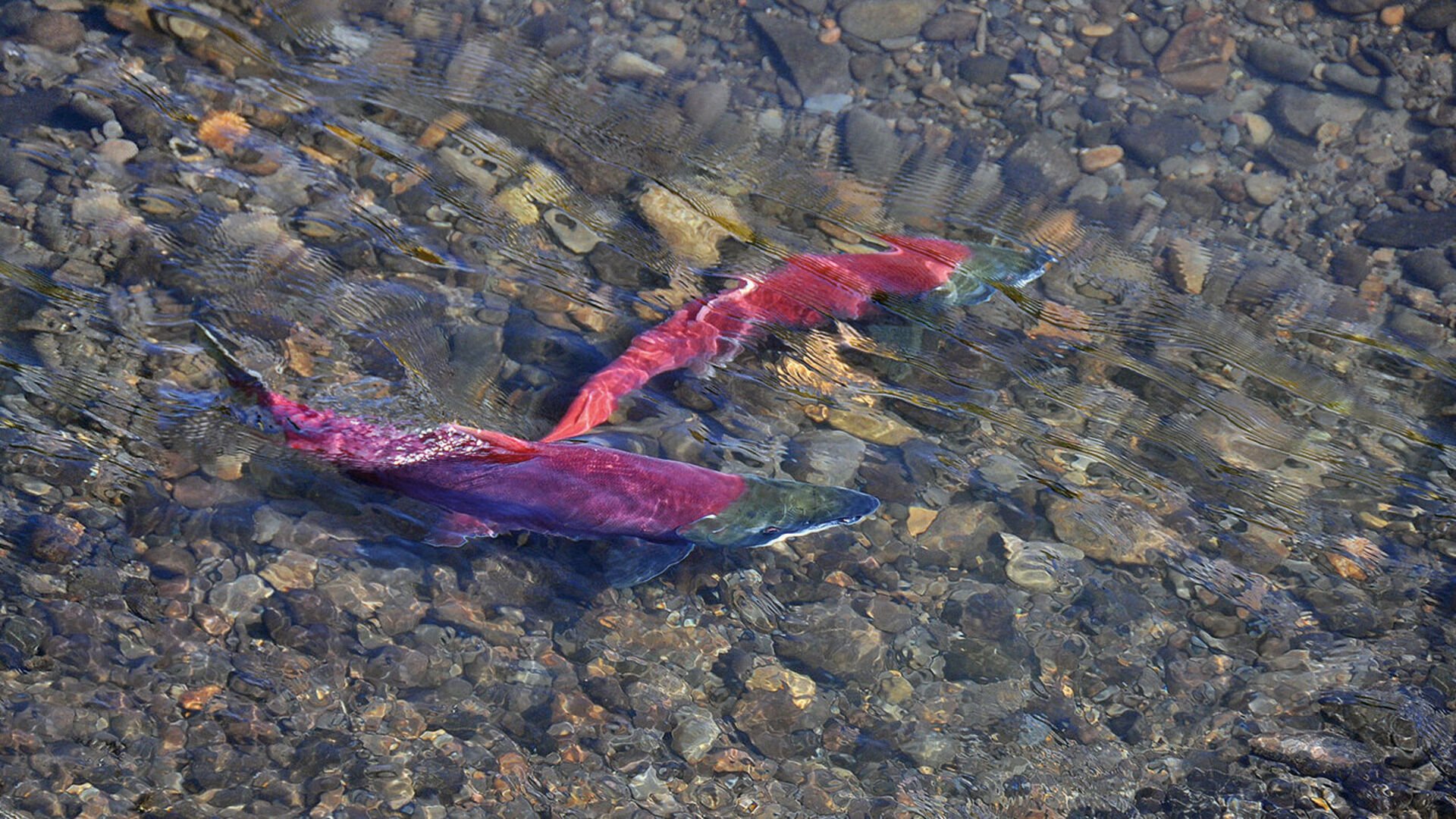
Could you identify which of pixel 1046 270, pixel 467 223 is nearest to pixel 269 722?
pixel 467 223

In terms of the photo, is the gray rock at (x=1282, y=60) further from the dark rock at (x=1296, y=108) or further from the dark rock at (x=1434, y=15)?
the dark rock at (x=1434, y=15)

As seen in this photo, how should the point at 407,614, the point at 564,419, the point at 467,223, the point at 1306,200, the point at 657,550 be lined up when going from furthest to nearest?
the point at 1306,200
the point at 467,223
the point at 564,419
the point at 657,550
the point at 407,614

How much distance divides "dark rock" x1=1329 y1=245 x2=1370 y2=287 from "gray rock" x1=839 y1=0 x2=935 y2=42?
3.42 meters

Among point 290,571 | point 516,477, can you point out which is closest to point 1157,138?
point 516,477

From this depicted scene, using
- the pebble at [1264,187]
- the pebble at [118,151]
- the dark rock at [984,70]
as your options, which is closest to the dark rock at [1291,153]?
the pebble at [1264,187]

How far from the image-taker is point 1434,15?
24.1 feet

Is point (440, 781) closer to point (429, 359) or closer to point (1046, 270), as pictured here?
point (429, 359)

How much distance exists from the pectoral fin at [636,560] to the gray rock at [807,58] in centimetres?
381

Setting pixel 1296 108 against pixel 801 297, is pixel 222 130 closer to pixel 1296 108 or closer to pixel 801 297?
pixel 801 297

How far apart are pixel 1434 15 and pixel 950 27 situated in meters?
3.75

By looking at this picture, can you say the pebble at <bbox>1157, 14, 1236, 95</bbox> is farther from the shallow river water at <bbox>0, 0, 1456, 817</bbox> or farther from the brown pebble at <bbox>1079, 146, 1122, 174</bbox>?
the brown pebble at <bbox>1079, 146, 1122, 174</bbox>

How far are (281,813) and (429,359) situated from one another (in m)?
2.30

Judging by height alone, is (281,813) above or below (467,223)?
below

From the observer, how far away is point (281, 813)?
3482mm
